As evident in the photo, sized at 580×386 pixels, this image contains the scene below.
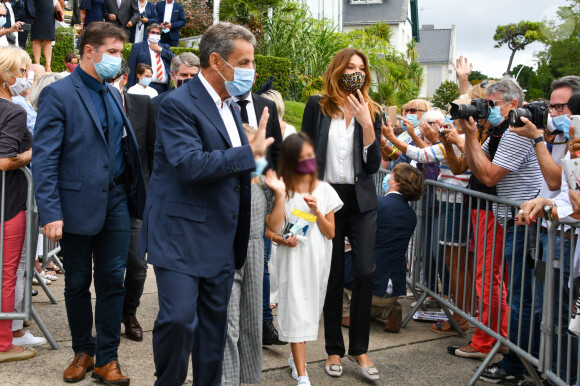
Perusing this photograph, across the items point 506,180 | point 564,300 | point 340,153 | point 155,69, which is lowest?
point 564,300

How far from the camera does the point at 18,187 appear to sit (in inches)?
179

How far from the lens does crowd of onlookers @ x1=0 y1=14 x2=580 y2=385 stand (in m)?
3.08

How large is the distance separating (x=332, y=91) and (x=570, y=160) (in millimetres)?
1266

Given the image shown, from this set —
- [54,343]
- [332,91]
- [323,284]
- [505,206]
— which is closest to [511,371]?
[505,206]

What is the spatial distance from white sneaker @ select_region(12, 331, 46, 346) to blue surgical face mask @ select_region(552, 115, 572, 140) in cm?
379

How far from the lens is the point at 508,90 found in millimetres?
4809

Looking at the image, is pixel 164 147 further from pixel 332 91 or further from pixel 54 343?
pixel 54 343

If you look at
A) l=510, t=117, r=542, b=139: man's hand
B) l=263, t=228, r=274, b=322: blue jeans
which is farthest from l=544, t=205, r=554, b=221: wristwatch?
l=263, t=228, r=274, b=322: blue jeans

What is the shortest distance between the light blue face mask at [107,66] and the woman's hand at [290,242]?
4.83 feet

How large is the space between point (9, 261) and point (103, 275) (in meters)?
0.89

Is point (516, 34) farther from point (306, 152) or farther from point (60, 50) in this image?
point (306, 152)

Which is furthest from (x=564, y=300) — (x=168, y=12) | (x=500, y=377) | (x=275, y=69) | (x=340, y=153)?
(x=275, y=69)

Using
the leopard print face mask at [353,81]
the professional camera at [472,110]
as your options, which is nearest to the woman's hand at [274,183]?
the leopard print face mask at [353,81]

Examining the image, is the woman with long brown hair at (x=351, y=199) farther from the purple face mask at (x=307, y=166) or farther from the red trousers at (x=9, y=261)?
the red trousers at (x=9, y=261)
